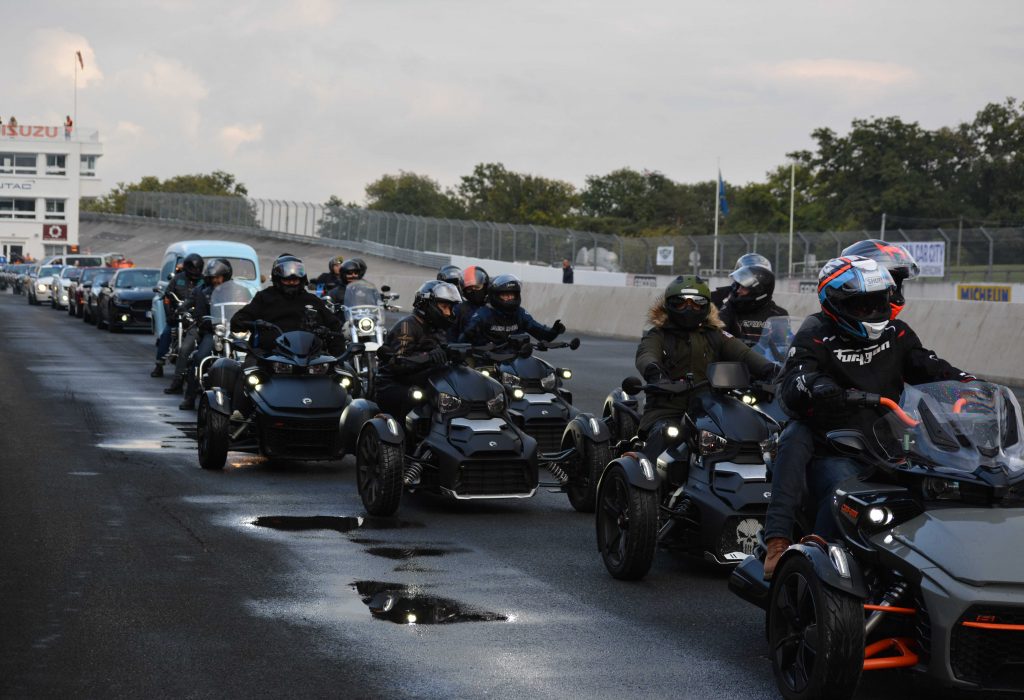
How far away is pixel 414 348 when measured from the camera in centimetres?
1124

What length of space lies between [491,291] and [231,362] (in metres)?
2.54

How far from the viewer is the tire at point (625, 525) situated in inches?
316

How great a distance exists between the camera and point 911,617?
220 inches

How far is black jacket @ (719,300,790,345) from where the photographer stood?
11.6 m

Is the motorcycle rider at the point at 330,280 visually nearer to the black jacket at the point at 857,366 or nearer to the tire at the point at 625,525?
the tire at the point at 625,525

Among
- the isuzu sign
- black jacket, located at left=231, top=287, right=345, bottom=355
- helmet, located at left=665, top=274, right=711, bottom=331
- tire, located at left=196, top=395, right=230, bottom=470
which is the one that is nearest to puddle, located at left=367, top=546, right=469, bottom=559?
helmet, located at left=665, top=274, right=711, bottom=331

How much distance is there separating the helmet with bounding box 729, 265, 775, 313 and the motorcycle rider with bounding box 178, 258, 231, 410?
25.0ft

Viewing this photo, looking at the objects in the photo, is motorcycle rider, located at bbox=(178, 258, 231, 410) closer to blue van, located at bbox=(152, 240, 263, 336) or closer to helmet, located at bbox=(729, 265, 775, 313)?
blue van, located at bbox=(152, 240, 263, 336)

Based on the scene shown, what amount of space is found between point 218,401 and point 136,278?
83.4 ft

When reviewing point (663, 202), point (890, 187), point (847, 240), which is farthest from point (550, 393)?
point (663, 202)

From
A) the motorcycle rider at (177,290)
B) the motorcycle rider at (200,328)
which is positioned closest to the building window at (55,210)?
the motorcycle rider at (177,290)

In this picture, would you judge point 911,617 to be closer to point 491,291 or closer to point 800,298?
point 491,291

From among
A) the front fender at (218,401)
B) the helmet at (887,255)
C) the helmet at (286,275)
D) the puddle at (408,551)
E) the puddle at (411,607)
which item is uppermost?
the helmet at (887,255)

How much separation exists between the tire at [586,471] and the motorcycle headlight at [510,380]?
1963 mm
